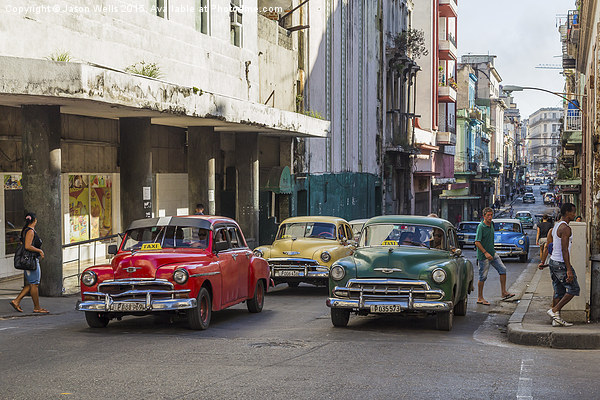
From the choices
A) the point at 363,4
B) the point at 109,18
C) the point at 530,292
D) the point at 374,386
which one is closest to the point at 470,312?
the point at 530,292

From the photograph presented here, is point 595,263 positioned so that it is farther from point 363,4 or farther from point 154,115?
point 363,4

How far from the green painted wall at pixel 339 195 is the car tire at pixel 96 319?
2179 cm

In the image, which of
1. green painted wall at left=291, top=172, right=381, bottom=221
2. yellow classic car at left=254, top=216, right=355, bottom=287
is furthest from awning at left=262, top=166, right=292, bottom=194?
yellow classic car at left=254, top=216, right=355, bottom=287

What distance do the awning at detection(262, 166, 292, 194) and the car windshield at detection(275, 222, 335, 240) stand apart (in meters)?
12.6

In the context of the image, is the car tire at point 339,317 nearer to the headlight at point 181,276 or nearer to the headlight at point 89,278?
the headlight at point 181,276

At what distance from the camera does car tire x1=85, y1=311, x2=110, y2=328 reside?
1265 centimetres

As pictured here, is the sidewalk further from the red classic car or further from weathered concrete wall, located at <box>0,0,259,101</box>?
weathered concrete wall, located at <box>0,0,259,101</box>

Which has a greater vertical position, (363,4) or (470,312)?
(363,4)

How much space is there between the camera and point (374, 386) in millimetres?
8578

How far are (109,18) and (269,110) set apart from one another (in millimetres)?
7625

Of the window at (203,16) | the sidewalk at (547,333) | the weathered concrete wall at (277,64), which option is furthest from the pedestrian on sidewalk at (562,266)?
the weathered concrete wall at (277,64)

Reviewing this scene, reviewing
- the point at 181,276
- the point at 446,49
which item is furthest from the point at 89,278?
the point at 446,49

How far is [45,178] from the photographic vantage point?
56.1ft

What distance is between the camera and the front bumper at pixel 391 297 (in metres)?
12.6
